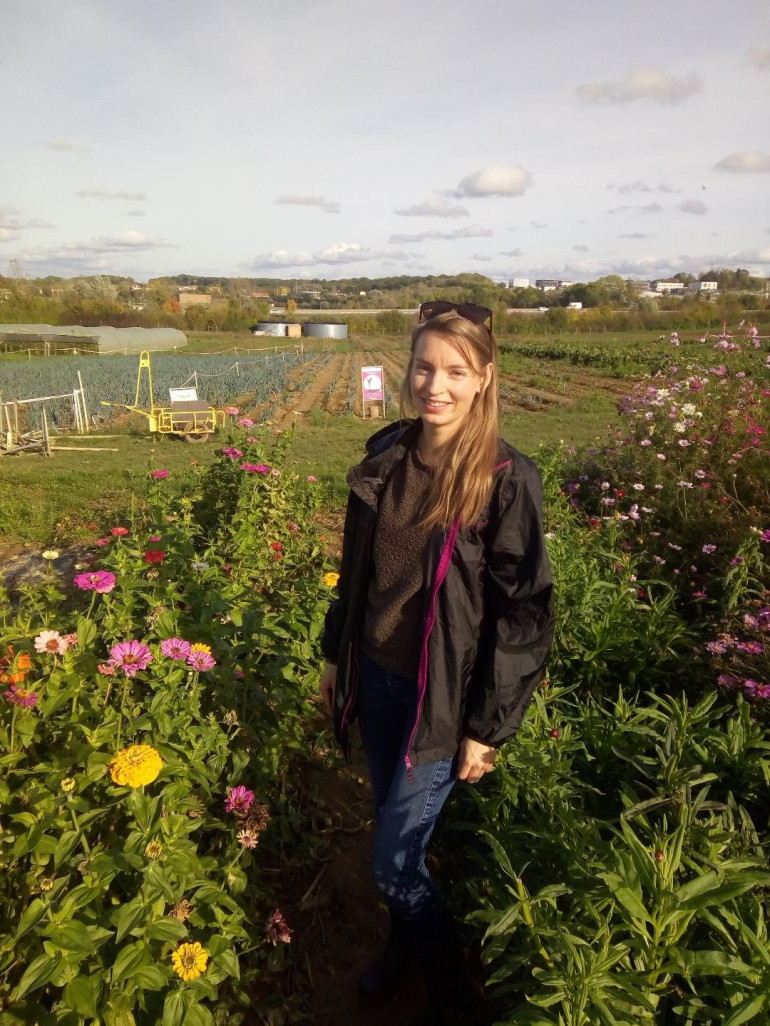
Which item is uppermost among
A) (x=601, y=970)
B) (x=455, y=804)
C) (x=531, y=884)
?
(x=601, y=970)

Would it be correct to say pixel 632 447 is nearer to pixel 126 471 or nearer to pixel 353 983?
pixel 353 983

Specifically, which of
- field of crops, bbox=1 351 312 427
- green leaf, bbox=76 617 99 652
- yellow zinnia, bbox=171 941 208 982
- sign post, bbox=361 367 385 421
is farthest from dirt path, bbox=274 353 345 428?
yellow zinnia, bbox=171 941 208 982

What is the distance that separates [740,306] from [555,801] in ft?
164

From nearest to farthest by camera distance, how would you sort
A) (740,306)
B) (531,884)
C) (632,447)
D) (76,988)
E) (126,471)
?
(76,988) → (531,884) → (632,447) → (126,471) → (740,306)

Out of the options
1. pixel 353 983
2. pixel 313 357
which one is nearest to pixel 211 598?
→ pixel 353 983

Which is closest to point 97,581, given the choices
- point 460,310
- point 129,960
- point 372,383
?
point 129,960

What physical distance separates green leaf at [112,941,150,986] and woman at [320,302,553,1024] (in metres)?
0.54

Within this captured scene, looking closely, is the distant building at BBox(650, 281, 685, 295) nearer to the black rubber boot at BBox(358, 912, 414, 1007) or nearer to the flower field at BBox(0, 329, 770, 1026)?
the flower field at BBox(0, 329, 770, 1026)

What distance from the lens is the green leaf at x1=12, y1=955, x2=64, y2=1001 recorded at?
1155mm

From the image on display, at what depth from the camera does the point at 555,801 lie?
66.7 inches

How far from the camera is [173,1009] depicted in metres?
1.27

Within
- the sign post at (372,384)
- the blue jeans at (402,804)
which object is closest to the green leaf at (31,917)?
the blue jeans at (402,804)

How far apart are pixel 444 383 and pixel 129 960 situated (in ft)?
4.29

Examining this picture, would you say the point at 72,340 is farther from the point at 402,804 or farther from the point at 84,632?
the point at 402,804
